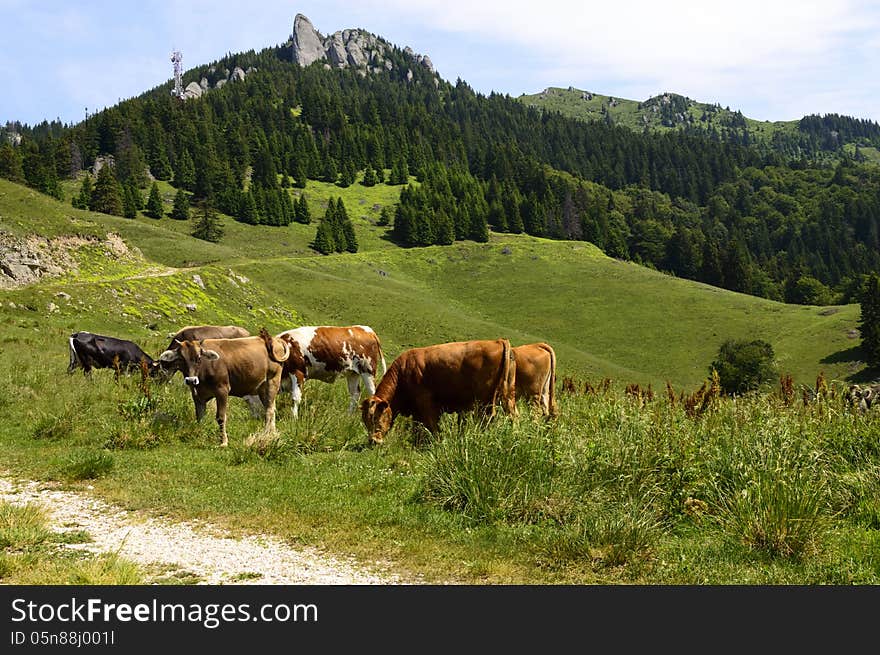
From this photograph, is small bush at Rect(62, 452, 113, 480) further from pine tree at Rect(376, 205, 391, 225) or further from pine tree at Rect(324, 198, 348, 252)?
pine tree at Rect(376, 205, 391, 225)

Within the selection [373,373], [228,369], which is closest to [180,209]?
[373,373]

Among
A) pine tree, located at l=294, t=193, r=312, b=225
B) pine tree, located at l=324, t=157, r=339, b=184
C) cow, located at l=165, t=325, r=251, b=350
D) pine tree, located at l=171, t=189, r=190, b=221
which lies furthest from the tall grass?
pine tree, located at l=324, t=157, r=339, b=184

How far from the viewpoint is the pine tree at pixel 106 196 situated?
11344 cm

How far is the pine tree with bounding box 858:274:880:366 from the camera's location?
7681 cm

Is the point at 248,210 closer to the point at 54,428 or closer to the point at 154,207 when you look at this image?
the point at 154,207

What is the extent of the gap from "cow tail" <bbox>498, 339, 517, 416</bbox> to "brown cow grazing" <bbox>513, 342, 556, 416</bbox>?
6.21 feet

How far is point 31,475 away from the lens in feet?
36.9

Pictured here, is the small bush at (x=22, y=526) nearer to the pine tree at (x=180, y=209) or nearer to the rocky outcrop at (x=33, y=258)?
the rocky outcrop at (x=33, y=258)

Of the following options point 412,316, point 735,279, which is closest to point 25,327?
point 412,316

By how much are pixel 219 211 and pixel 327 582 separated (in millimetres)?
142891

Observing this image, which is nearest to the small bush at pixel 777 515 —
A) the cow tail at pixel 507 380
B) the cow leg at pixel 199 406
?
the cow tail at pixel 507 380

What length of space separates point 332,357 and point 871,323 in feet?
267

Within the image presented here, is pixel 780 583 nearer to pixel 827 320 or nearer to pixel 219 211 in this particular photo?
pixel 827 320
